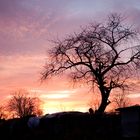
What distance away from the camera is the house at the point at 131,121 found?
3133cm

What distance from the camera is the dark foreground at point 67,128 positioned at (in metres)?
32.1

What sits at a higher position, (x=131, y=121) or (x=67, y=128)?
(x=131, y=121)

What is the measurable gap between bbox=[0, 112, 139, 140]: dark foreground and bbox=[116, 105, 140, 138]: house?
601 mm

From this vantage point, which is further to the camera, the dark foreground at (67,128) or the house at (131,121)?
the dark foreground at (67,128)

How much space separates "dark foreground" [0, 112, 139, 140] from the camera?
32125 mm

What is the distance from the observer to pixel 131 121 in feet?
105

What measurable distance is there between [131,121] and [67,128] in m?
5.90

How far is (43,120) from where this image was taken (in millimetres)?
36688

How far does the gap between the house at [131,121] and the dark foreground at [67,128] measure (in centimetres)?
60

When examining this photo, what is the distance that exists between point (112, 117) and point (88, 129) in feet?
8.38

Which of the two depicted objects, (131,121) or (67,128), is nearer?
(131,121)

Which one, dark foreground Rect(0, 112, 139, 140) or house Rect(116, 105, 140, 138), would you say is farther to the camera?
dark foreground Rect(0, 112, 139, 140)

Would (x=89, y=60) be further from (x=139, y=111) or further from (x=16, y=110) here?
(x=16, y=110)

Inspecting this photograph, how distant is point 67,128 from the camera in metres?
34.8
